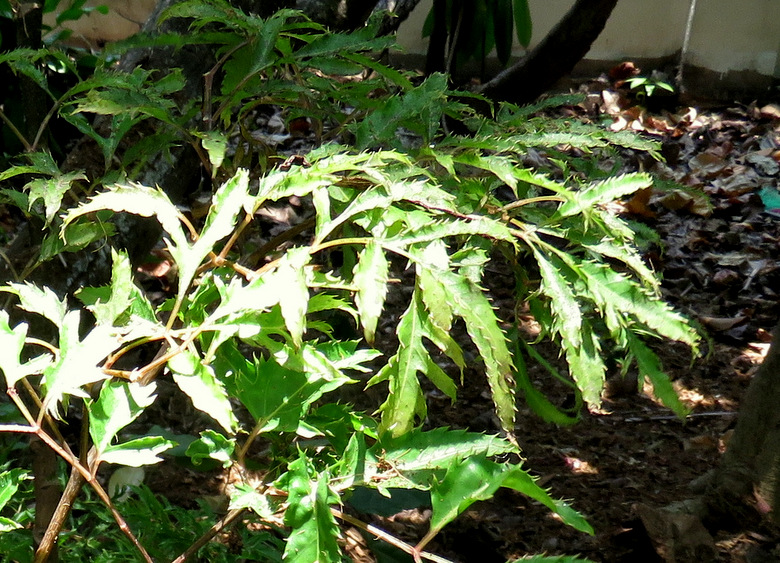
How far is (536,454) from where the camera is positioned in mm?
2215

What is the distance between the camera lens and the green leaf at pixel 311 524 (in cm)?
77

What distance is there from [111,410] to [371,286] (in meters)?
0.31

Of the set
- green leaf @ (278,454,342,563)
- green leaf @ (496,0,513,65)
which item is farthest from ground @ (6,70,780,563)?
green leaf @ (496,0,513,65)

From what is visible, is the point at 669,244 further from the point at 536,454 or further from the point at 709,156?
the point at 536,454

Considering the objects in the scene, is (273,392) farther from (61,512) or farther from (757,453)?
(757,453)

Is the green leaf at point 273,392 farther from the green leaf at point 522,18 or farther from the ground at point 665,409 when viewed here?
the green leaf at point 522,18

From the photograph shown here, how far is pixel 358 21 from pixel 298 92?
A: 4.40 ft

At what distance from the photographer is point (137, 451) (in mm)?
818

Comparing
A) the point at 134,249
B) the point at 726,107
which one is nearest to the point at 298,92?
the point at 134,249

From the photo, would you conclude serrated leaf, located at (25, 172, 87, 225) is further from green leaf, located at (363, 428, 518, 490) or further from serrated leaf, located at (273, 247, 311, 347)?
green leaf, located at (363, 428, 518, 490)

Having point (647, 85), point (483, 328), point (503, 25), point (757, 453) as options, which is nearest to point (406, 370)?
point (483, 328)

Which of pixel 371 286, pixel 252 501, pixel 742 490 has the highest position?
pixel 371 286

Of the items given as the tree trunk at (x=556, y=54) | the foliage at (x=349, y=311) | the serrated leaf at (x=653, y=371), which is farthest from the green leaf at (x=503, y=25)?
the serrated leaf at (x=653, y=371)

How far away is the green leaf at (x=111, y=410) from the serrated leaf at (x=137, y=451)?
0.6 inches
